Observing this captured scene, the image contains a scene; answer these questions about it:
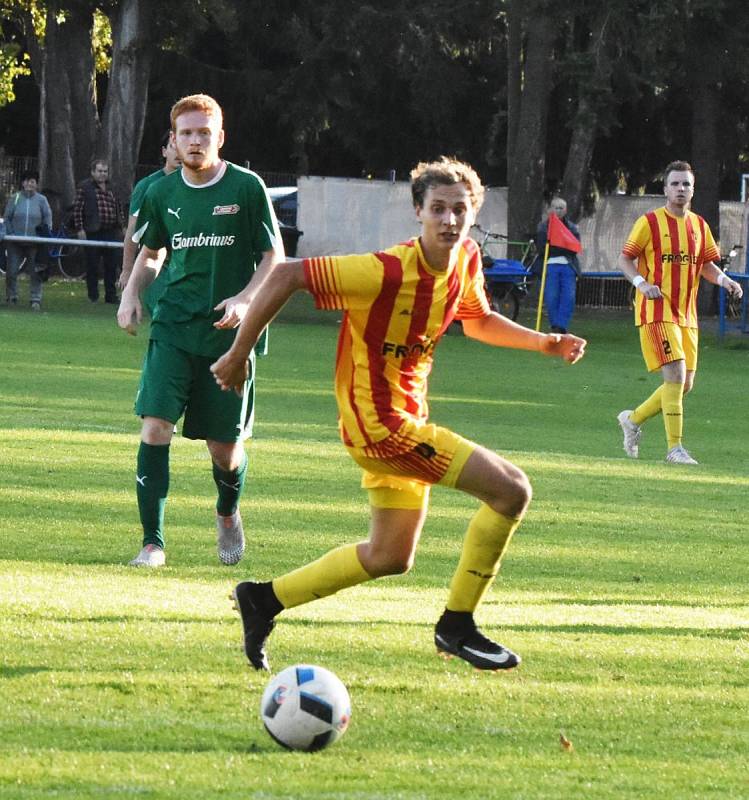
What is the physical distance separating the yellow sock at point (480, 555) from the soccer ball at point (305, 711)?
1189 millimetres

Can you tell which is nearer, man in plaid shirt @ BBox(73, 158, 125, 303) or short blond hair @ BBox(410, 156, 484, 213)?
short blond hair @ BBox(410, 156, 484, 213)

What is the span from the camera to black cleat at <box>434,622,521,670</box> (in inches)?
239

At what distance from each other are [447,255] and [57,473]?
5.91 metres

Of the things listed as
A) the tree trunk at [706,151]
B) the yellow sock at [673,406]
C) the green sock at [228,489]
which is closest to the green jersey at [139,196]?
the green sock at [228,489]

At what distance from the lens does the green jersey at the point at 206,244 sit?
323 inches

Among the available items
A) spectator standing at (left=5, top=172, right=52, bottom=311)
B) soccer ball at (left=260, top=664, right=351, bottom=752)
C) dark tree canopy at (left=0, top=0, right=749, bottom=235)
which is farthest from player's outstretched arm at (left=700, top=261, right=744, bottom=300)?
spectator standing at (left=5, top=172, right=52, bottom=311)

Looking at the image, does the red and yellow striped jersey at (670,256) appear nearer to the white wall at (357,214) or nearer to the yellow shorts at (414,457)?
the yellow shorts at (414,457)

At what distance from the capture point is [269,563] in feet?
27.9

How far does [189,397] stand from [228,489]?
52cm

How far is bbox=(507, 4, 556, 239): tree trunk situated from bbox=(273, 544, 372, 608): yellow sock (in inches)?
1110

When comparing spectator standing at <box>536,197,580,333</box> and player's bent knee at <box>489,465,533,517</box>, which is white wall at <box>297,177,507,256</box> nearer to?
spectator standing at <box>536,197,580,333</box>

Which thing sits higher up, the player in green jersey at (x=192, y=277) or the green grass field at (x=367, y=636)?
the player in green jersey at (x=192, y=277)

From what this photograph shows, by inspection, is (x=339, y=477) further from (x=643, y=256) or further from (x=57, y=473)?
(x=643, y=256)

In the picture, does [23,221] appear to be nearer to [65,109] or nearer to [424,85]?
[65,109]
